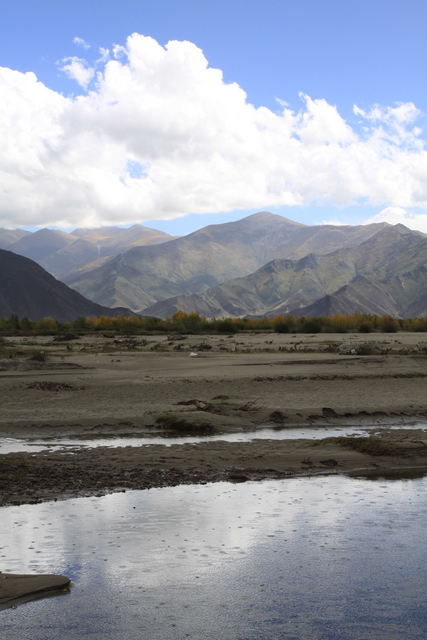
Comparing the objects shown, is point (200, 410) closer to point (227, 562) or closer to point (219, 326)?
point (227, 562)

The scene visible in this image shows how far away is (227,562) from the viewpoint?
24.6ft

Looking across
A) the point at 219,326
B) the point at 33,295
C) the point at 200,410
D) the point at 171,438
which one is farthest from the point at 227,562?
the point at 33,295

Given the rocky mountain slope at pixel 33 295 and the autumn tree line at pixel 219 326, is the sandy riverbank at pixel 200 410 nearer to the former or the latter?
the autumn tree line at pixel 219 326

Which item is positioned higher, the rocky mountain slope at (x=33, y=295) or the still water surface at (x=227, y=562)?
the rocky mountain slope at (x=33, y=295)

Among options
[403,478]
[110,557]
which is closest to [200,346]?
[403,478]

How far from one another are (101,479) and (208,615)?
17.7ft

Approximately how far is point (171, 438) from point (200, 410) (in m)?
2.94

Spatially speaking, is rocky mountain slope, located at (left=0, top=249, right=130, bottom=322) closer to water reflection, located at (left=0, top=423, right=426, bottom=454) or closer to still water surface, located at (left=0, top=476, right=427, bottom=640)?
water reflection, located at (left=0, top=423, right=426, bottom=454)

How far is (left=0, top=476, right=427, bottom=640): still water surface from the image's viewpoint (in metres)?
5.97

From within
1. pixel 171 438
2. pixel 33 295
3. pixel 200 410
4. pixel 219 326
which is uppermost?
pixel 33 295

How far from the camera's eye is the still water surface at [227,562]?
5969 mm

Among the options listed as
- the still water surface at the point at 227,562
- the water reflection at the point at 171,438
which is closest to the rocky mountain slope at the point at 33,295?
the water reflection at the point at 171,438

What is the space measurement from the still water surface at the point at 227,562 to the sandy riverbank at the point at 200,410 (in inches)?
50.3

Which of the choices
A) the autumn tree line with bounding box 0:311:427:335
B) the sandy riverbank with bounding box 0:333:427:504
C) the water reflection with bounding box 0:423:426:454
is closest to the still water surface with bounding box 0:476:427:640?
the sandy riverbank with bounding box 0:333:427:504
